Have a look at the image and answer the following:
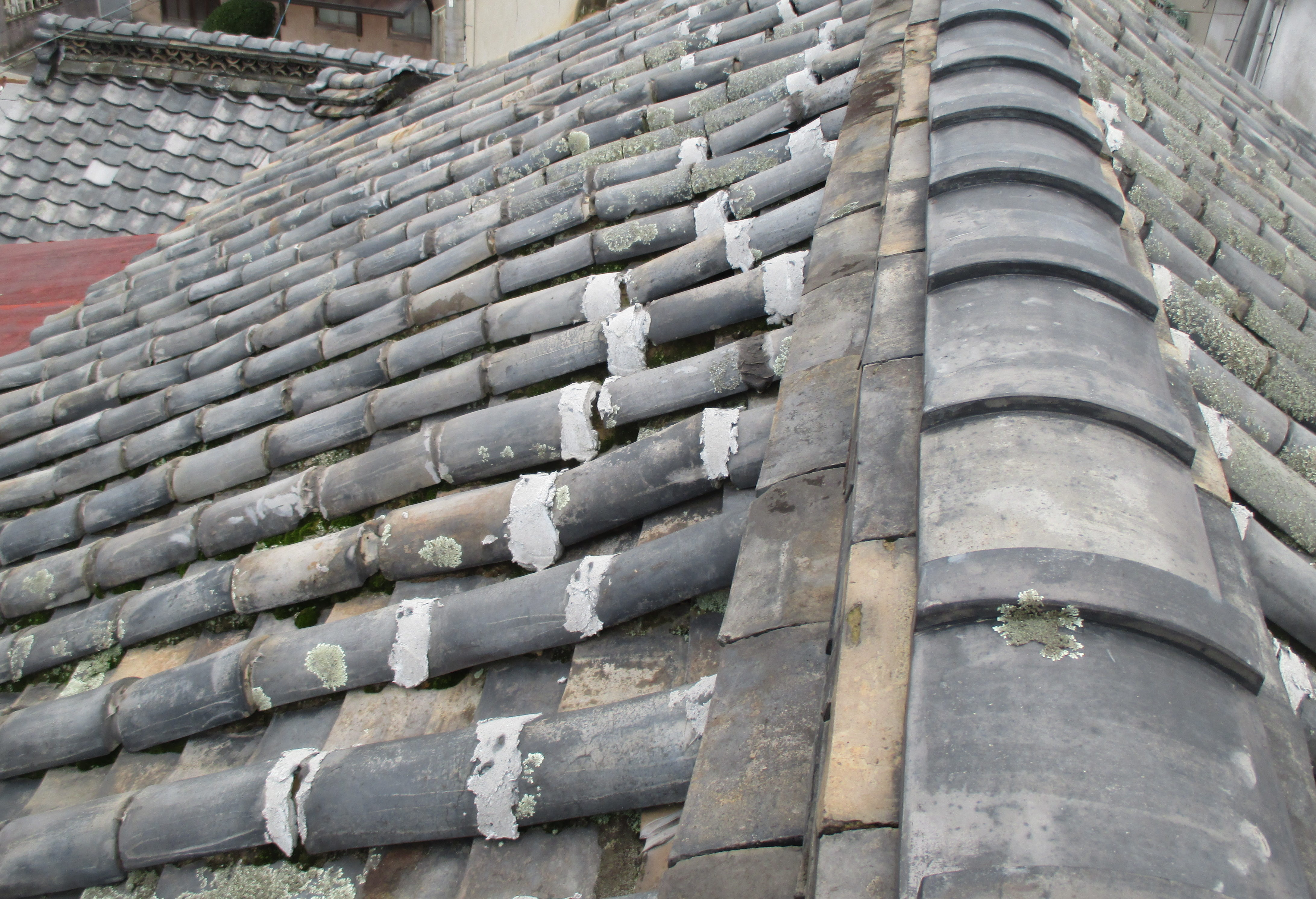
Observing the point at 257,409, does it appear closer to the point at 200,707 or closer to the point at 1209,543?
the point at 200,707

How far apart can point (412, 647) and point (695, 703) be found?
2.81ft

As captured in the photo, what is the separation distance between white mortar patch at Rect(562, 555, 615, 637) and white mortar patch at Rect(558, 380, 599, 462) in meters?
0.50

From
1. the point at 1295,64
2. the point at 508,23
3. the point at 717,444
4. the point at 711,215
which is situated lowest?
the point at 717,444

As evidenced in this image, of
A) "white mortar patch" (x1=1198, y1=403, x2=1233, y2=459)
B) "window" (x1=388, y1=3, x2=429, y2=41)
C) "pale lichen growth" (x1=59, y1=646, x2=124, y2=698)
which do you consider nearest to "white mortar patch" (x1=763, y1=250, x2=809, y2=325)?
"white mortar patch" (x1=1198, y1=403, x2=1233, y2=459)

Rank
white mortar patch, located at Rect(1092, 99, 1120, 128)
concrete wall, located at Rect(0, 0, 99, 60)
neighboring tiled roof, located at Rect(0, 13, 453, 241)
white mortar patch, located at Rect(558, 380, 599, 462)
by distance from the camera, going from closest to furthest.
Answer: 1. white mortar patch, located at Rect(558, 380, 599, 462)
2. white mortar patch, located at Rect(1092, 99, 1120, 128)
3. neighboring tiled roof, located at Rect(0, 13, 453, 241)
4. concrete wall, located at Rect(0, 0, 99, 60)

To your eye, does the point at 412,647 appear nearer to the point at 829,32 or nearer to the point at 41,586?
the point at 41,586

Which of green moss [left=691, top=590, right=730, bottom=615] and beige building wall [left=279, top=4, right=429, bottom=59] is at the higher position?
beige building wall [left=279, top=4, right=429, bottom=59]

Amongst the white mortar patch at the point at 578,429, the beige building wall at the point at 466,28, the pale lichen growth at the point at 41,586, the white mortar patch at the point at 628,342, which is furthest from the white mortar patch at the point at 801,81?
the beige building wall at the point at 466,28

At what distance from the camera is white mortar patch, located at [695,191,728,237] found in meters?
3.03

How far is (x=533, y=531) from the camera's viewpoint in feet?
7.29

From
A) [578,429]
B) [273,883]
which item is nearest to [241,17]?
[578,429]

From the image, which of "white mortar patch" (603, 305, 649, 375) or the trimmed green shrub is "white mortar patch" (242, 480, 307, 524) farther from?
the trimmed green shrub

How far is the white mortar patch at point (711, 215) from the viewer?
9.93 feet

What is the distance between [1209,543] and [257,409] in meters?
3.44
